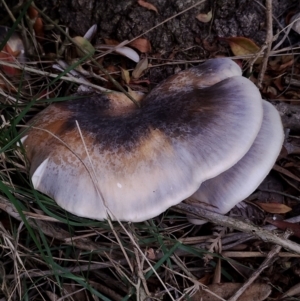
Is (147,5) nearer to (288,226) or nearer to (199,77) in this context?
(199,77)

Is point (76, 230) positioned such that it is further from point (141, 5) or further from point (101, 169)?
point (141, 5)

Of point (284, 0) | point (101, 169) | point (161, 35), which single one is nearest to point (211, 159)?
point (101, 169)

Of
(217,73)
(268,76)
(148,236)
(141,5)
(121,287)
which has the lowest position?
(121,287)

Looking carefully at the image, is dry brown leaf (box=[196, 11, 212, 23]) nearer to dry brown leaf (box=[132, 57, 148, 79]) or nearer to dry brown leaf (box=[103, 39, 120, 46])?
dry brown leaf (box=[132, 57, 148, 79])

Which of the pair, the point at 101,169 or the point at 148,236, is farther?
the point at 148,236

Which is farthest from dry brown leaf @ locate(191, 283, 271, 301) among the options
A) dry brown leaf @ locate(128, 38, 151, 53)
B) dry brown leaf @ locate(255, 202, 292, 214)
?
dry brown leaf @ locate(128, 38, 151, 53)

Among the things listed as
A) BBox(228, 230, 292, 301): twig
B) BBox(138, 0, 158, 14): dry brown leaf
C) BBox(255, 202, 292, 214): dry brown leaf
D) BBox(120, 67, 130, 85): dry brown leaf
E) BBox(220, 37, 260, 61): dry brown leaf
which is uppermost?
BBox(138, 0, 158, 14): dry brown leaf

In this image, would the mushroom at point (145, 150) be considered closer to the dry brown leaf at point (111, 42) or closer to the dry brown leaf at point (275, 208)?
the dry brown leaf at point (275, 208)
